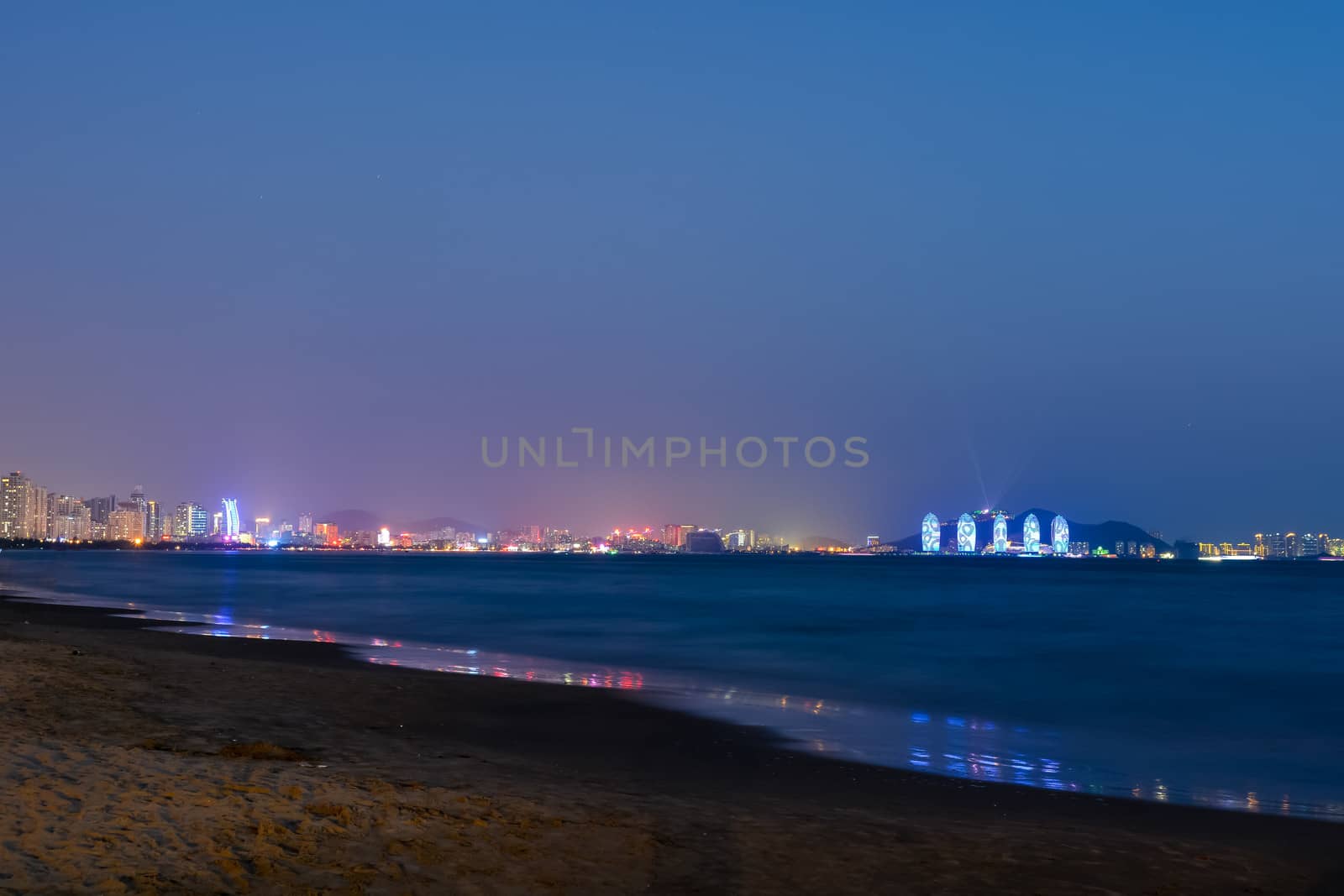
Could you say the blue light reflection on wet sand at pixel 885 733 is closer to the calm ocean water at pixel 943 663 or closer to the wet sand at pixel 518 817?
the calm ocean water at pixel 943 663

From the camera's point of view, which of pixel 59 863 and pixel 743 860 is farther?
pixel 743 860

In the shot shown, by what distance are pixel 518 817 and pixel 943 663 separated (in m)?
25.4

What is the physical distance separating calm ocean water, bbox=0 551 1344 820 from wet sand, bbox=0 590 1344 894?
2411 millimetres

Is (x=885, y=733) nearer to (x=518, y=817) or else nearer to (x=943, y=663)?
(x=518, y=817)

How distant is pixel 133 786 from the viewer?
824 centimetres

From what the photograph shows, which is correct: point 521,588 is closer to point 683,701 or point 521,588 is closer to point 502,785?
point 683,701

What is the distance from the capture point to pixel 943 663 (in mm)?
31844

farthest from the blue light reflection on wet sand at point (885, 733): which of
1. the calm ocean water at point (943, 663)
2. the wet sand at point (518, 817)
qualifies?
the wet sand at point (518, 817)

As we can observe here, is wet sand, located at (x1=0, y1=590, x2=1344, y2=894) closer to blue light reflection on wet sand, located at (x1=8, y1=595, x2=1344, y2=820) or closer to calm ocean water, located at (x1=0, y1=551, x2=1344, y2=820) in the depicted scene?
blue light reflection on wet sand, located at (x1=8, y1=595, x2=1344, y2=820)

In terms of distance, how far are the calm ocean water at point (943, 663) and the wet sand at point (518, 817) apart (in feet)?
7.91

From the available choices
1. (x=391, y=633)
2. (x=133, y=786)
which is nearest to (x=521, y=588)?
(x=391, y=633)

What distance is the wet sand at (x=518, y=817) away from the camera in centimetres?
679

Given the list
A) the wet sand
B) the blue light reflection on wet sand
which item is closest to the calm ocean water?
the blue light reflection on wet sand

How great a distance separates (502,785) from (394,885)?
12.2 ft
